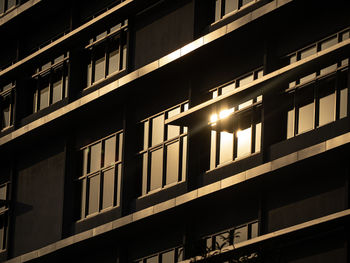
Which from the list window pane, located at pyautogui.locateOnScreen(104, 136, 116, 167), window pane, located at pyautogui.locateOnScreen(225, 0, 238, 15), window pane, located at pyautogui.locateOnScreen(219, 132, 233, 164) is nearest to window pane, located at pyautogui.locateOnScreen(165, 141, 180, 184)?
window pane, located at pyautogui.locateOnScreen(219, 132, 233, 164)

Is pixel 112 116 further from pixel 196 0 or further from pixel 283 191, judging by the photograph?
pixel 283 191

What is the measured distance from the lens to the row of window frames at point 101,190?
4412 cm

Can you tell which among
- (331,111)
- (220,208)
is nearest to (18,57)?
(220,208)

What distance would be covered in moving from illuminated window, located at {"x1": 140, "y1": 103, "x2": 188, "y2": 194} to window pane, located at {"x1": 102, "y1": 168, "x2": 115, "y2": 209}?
165 cm

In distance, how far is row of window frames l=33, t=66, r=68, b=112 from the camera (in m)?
48.2

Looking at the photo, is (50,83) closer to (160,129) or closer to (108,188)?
(108,188)

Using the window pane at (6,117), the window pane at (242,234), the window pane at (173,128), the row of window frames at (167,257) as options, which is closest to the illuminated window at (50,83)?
the window pane at (6,117)

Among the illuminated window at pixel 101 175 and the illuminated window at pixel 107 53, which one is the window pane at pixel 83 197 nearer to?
the illuminated window at pixel 101 175

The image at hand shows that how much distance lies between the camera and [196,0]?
4169 cm

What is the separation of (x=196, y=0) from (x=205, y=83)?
9.27 feet

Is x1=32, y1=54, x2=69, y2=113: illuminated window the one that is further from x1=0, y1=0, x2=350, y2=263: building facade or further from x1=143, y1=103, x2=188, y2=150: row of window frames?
x1=143, y1=103, x2=188, y2=150: row of window frames

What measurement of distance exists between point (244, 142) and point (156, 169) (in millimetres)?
4612

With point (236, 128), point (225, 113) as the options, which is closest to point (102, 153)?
point (225, 113)

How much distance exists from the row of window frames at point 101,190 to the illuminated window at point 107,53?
362cm
